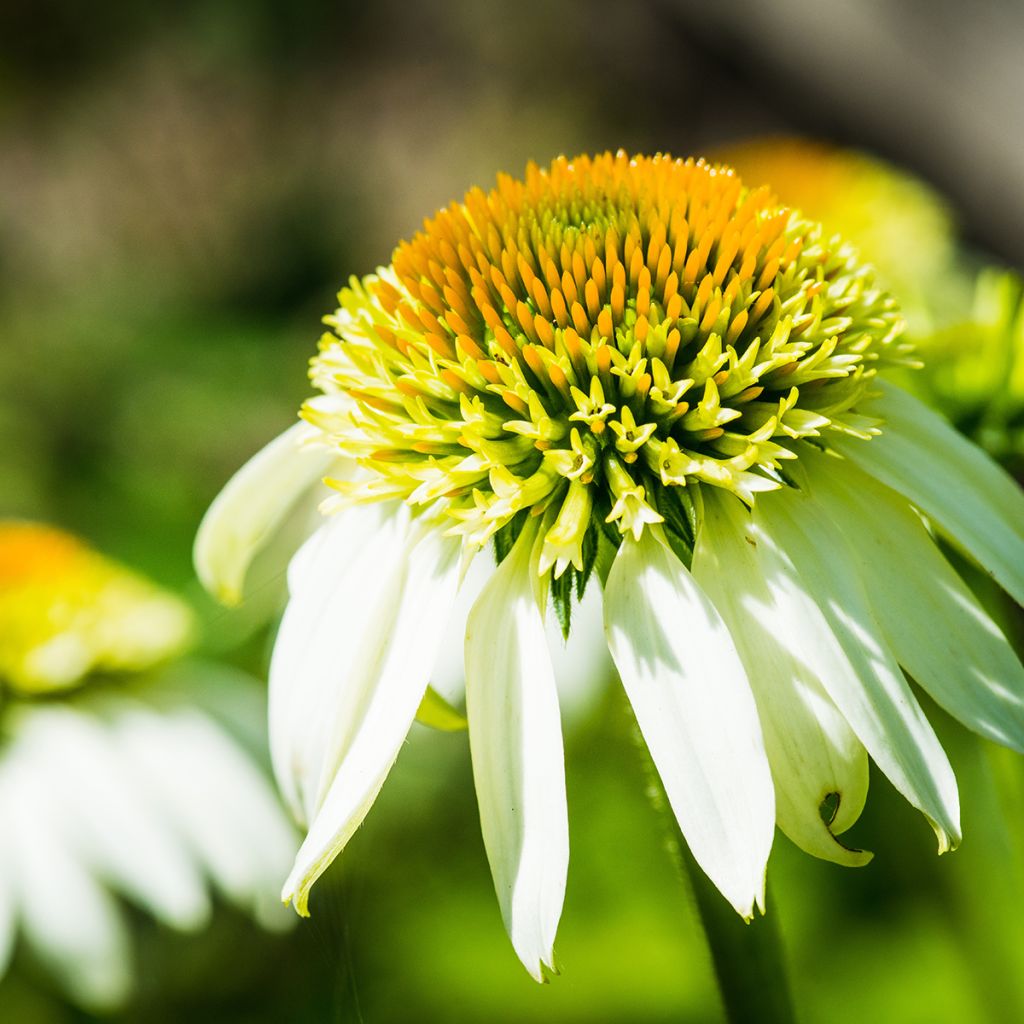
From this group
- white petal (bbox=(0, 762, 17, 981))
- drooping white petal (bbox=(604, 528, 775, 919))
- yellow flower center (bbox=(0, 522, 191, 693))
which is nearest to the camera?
drooping white petal (bbox=(604, 528, 775, 919))

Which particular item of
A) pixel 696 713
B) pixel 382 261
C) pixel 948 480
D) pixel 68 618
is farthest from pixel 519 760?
pixel 382 261

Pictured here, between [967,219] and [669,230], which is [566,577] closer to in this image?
[669,230]

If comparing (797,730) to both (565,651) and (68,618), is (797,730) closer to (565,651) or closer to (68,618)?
(565,651)

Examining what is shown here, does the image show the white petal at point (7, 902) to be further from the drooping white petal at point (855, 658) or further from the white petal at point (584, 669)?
the drooping white petal at point (855, 658)

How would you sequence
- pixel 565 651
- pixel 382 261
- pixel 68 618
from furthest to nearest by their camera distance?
pixel 382 261, pixel 68 618, pixel 565 651

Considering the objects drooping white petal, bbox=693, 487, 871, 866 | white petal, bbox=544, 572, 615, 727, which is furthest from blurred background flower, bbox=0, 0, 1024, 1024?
drooping white petal, bbox=693, 487, 871, 866

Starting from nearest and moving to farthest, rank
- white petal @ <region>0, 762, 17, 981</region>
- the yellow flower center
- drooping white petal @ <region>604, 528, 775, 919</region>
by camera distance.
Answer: drooping white petal @ <region>604, 528, 775, 919</region> < white petal @ <region>0, 762, 17, 981</region> < the yellow flower center

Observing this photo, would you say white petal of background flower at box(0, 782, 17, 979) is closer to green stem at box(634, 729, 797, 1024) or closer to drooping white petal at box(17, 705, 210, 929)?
drooping white petal at box(17, 705, 210, 929)
